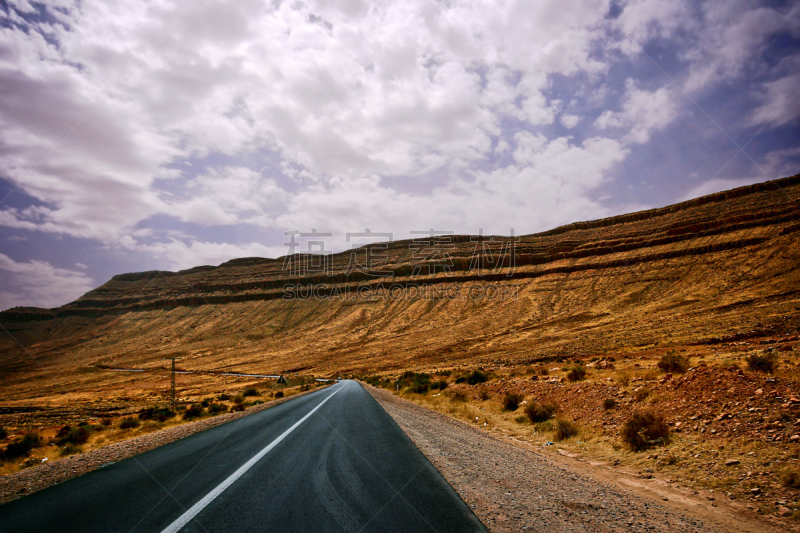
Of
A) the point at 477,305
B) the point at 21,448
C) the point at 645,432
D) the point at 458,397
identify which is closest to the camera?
the point at 645,432

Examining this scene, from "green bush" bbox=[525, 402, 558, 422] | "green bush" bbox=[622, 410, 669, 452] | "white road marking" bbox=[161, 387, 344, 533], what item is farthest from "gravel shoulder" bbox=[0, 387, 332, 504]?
"green bush" bbox=[622, 410, 669, 452]

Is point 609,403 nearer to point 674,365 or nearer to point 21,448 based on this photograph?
point 674,365

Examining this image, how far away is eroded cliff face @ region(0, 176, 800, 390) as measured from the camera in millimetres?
43812

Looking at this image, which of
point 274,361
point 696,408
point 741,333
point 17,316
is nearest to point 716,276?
point 741,333

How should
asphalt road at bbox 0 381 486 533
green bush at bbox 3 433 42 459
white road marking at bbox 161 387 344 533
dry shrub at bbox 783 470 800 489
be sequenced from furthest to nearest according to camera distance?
1. green bush at bbox 3 433 42 459
2. dry shrub at bbox 783 470 800 489
3. asphalt road at bbox 0 381 486 533
4. white road marking at bbox 161 387 344 533

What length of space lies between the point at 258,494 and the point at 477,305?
7289 cm

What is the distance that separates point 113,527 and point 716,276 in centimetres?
6933

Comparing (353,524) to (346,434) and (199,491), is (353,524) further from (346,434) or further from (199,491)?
(346,434)

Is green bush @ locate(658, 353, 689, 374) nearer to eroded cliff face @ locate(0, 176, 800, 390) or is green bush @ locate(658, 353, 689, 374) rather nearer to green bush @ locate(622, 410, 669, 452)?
green bush @ locate(622, 410, 669, 452)

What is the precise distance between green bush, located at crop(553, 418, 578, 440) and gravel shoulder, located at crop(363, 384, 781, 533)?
1.90 meters

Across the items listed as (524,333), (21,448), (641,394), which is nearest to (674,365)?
(641,394)

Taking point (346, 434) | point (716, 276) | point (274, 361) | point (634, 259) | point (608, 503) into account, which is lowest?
point (274, 361)

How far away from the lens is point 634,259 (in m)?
69.4

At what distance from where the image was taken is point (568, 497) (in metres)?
4.90
